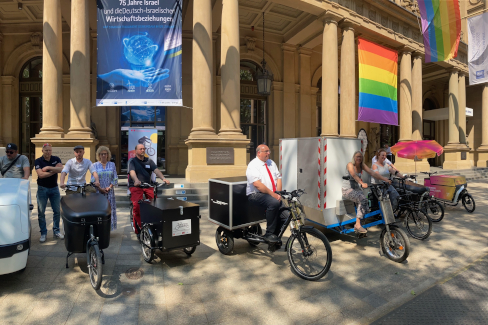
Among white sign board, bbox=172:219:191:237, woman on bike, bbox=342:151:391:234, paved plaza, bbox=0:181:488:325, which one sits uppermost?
woman on bike, bbox=342:151:391:234

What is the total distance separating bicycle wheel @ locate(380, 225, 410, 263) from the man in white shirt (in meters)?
1.90

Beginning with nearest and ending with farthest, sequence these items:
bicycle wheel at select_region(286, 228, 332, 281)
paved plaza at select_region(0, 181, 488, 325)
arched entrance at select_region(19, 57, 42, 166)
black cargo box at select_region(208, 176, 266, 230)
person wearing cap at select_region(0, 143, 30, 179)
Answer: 1. paved plaza at select_region(0, 181, 488, 325)
2. bicycle wheel at select_region(286, 228, 332, 281)
3. black cargo box at select_region(208, 176, 266, 230)
4. person wearing cap at select_region(0, 143, 30, 179)
5. arched entrance at select_region(19, 57, 42, 166)

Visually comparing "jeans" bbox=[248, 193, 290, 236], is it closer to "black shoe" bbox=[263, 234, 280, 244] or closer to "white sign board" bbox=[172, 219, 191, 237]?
"black shoe" bbox=[263, 234, 280, 244]

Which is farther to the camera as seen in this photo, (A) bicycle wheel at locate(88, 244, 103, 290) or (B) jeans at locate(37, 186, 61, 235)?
(B) jeans at locate(37, 186, 61, 235)

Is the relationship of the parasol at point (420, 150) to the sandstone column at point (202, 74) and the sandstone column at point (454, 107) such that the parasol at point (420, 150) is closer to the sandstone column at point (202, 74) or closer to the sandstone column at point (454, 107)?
the sandstone column at point (202, 74)

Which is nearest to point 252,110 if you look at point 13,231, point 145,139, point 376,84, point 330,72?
point 330,72

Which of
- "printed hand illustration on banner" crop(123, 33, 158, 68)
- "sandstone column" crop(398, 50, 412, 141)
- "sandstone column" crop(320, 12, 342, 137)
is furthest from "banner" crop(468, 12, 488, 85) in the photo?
"printed hand illustration on banner" crop(123, 33, 158, 68)

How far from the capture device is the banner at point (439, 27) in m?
13.9

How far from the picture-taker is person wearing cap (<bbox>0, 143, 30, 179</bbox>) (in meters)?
5.50

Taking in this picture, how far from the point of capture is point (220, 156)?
1059cm

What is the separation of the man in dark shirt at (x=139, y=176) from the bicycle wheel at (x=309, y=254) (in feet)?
8.93

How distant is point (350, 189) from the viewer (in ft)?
19.4

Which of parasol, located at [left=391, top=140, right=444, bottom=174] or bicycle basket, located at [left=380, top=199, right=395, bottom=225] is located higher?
parasol, located at [left=391, top=140, right=444, bottom=174]

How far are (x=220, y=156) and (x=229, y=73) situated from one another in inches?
113
